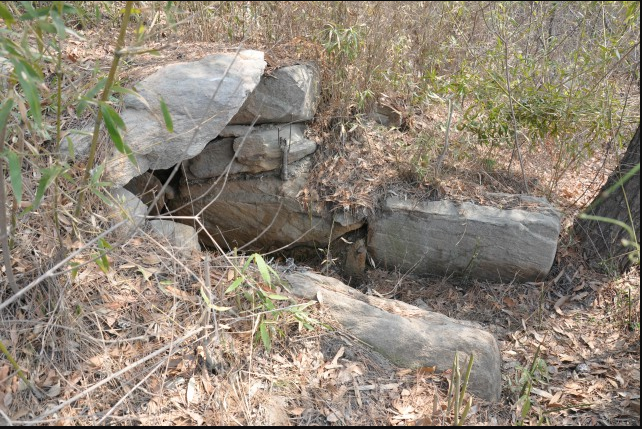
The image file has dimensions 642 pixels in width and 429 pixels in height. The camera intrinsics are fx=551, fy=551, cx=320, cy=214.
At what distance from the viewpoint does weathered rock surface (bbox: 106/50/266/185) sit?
3660 millimetres

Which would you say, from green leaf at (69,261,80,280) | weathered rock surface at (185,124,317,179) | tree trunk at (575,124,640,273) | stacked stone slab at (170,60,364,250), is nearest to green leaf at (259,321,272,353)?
green leaf at (69,261,80,280)

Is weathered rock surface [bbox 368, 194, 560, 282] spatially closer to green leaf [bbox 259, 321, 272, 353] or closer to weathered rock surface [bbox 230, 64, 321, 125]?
weathered rock surface [bbox 230, 64, 321, 125]

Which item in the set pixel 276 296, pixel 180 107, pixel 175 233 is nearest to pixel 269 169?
pixel 180 107

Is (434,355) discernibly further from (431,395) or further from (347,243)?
(347,243)

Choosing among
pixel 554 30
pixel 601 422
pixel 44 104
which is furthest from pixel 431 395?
pixel 554 30

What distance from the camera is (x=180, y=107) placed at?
3867 millimetres

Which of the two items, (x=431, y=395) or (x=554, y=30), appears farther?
(x=554, y=30)

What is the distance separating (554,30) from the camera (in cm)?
528

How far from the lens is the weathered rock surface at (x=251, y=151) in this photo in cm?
462

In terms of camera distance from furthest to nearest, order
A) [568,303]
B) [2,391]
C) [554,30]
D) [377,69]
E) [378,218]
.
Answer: [554,30], [377,69], [378,218], [568,303], [2,391]

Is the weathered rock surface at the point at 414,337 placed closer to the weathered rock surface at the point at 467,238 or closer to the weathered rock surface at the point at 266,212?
the weathered rock surface at the point at 467,238

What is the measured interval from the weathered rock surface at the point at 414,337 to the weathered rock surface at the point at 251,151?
5.36ft

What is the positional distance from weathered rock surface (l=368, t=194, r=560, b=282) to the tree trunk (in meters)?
0.31

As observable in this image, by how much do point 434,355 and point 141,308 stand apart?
1565 millimetres
